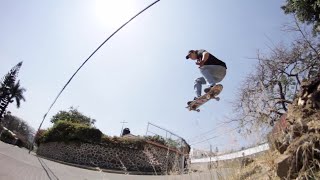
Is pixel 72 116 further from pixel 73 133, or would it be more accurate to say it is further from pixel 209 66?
pixel 209 66

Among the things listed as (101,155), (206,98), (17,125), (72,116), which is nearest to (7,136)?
(72,116)

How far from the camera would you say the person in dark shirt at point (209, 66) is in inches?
353

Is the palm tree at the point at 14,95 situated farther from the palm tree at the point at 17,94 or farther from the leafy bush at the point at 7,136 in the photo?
the leafy bush at the point at 7,136

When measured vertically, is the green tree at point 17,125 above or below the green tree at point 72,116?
above

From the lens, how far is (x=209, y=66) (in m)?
8.98

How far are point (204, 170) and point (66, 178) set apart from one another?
5.53m

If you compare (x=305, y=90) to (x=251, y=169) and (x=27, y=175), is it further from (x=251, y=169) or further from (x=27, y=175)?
(x=27, y=175)

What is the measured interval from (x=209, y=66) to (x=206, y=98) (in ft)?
4.54

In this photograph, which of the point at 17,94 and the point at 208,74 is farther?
the point at 17,94

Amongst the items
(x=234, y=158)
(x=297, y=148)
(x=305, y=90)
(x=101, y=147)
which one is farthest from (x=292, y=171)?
(x=101, y=147)

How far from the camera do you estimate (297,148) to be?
325 cm

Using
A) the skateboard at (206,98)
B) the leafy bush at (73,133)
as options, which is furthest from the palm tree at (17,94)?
the skateboard at (206,98)

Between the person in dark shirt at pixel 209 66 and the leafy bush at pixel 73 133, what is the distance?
12.5 m

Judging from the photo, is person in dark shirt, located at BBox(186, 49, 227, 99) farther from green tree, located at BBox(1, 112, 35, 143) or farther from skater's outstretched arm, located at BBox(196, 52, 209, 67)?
green tree, located at BBox(1, 112, 35, 143)
